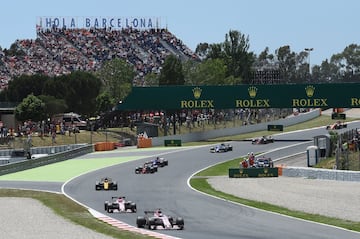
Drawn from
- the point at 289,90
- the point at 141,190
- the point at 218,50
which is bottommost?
the point at 141,190

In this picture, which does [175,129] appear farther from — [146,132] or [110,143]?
[110,143]

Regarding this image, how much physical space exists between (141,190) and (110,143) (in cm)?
3132

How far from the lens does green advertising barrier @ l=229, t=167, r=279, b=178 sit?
46.7m

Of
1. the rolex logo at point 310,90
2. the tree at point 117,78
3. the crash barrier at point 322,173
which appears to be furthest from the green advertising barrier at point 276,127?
the crash barrier at point 322,173

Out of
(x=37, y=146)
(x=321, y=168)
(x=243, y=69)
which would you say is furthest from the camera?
(x=243, y=69)

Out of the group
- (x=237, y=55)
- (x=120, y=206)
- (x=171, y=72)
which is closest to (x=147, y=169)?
(x=120, y=206)

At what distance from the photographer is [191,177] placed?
Result: 4831 centimetres

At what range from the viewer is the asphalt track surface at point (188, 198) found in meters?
24.8

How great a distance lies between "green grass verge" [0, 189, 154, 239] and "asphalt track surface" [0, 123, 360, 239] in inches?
37.1

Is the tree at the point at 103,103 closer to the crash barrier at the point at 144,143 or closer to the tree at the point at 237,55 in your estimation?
the crash barrier at the point at 144,143

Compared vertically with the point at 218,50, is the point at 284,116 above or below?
below

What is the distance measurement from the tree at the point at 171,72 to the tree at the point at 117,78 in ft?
14.8

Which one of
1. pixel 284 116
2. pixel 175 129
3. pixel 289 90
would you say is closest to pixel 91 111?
pixel 175 129

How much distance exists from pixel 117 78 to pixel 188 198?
7081 cm
